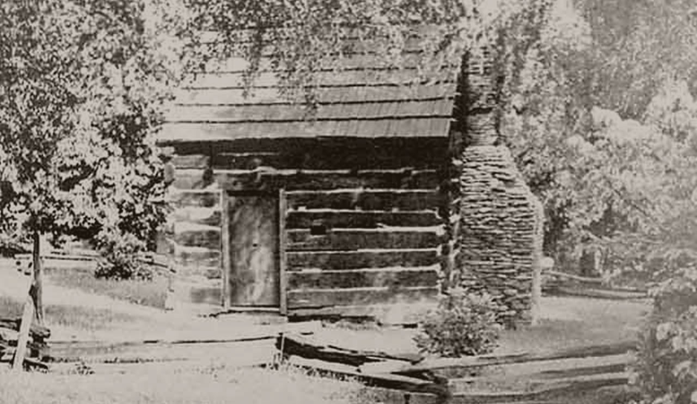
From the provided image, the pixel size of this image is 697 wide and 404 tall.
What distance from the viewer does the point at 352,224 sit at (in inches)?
585

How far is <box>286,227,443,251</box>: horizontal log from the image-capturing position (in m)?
14.8

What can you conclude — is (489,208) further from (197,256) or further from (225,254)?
(197,256)

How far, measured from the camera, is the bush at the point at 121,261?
60.7ft

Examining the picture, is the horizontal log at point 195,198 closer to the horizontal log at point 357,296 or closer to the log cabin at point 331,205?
the log cabin at point 331,205

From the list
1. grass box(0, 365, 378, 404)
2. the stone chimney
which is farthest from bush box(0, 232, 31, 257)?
the stone chimney

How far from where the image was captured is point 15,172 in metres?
9.91

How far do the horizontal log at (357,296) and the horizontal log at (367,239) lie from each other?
0.64 metres

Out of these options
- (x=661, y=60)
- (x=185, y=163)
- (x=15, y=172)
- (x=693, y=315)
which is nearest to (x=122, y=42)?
(x=185, y=163)

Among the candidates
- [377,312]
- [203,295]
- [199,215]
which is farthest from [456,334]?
[199,215]

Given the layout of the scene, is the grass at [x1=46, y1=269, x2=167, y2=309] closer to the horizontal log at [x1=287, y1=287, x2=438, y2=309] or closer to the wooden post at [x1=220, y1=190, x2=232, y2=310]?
the wooden post at [x1=220, y1=190, x2=232, y2=310]

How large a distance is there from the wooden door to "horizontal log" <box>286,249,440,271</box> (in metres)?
0.68

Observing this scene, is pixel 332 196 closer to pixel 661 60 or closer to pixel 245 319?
pixel 245 319

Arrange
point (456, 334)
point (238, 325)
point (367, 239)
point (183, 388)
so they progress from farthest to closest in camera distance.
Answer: point (367, 239)
point (238, 325)
point (456, 334)
point (183, 388)

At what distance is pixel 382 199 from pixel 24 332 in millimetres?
6092
